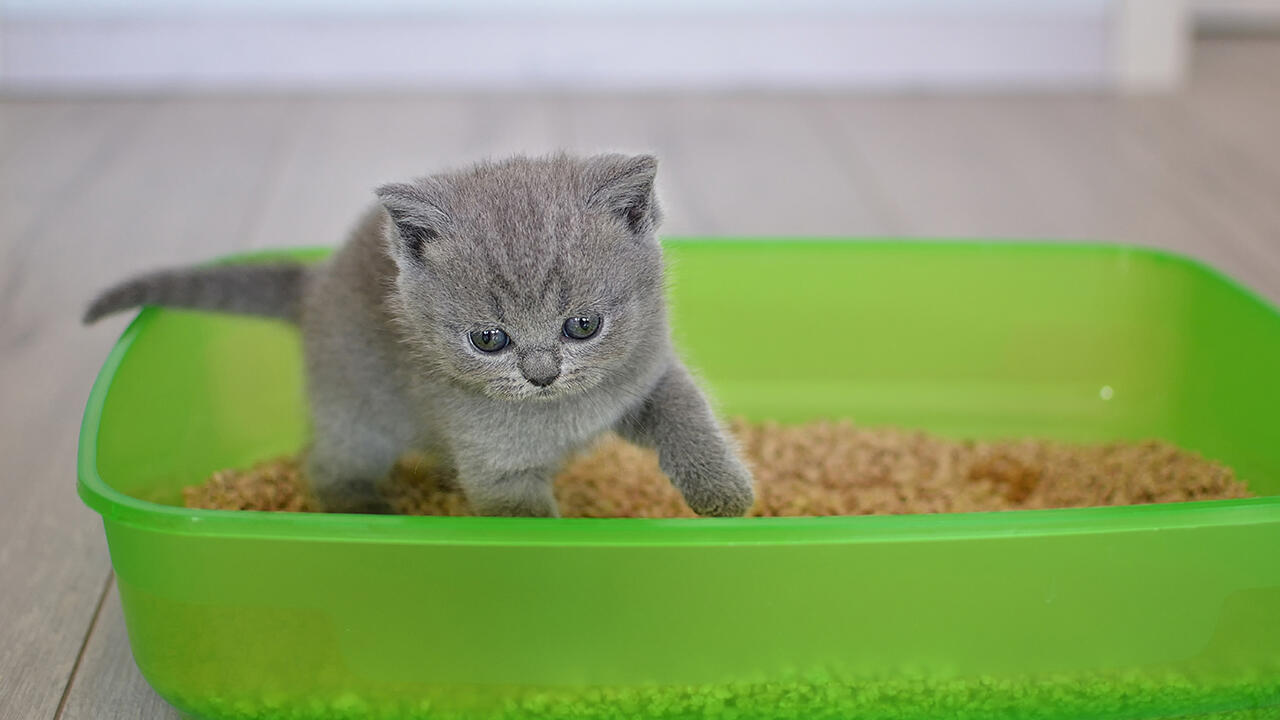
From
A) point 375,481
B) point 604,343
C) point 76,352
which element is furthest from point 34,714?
point 76,352

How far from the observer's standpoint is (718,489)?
44.6 inches

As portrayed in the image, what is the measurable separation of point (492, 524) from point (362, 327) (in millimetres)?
293

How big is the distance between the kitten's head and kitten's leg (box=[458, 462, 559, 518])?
0.31 ft

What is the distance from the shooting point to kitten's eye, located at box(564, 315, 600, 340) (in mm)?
996

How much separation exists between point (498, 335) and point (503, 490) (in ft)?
0.58

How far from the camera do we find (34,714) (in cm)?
114

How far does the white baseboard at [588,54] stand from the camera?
259 cm

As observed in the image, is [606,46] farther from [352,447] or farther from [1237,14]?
[352,447]

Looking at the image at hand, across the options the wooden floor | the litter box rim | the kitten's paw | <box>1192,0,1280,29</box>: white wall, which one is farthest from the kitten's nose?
<box>1192,0,1280,29</box>: white wall

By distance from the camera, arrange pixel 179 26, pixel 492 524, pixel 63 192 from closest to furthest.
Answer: pixel 492 524 < pixel 63 192 < pixel 179 26

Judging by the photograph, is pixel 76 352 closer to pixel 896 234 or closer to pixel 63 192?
pixel 63 192

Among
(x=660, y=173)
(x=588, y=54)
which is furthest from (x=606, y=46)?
(x=660, y=173)

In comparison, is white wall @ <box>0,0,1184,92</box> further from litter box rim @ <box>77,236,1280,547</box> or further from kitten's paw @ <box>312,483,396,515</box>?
litter box rim @ <box>77,236,1280,547</box>

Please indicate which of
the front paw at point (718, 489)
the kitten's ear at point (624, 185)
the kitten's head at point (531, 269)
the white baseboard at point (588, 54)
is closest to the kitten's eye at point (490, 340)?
the kitten's head at point (531, 269)
